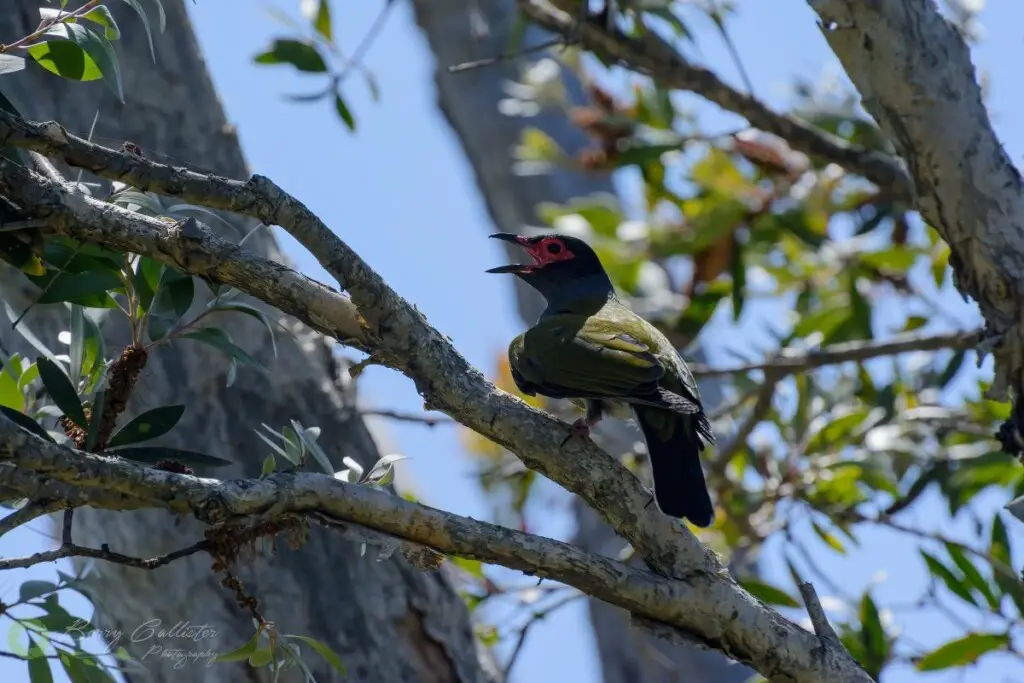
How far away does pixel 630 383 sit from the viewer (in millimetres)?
4191

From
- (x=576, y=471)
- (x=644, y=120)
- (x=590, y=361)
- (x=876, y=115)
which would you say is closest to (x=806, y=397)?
(x=644, y=120)

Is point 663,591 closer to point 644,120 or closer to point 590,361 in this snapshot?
point 590,361

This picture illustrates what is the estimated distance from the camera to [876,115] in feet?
12.5

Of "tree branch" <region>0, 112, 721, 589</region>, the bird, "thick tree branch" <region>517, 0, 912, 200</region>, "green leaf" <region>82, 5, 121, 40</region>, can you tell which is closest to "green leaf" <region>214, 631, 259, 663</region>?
"tree branch" <region>0, 112, 721, 589</region>

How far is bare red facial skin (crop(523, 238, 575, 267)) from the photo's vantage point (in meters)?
5.80

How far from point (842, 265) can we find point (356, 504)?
468 centimetres

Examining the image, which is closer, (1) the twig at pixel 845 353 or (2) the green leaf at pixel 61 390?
(2) the green leaf at pixel 61 390

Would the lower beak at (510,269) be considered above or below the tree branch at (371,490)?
above

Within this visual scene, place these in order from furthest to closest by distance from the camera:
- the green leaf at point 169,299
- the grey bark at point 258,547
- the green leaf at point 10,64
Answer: the grey bark at point 258,547 → the green leaf at point 169,299 → the green leaf at point 10,64

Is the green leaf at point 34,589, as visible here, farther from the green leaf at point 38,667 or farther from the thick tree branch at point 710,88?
the thick tree branch at point 710,88

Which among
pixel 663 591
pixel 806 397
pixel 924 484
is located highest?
pixel 806 397

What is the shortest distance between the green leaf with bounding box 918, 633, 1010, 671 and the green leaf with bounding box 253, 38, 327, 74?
3.34 meters

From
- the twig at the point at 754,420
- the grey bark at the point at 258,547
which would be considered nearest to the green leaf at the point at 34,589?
the grey bark at the point at 258,547

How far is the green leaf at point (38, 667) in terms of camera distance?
3.08 m
